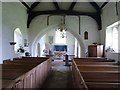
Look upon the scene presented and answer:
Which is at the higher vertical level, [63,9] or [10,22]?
[63,9]

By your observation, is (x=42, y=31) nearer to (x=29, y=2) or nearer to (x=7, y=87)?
(x=29, y=2)

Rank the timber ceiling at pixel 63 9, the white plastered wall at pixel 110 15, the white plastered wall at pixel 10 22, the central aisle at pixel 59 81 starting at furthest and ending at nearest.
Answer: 1. the timber ceiling at pixel 63 9
2. the white plastered wall at pixel 110 15
3. the white plastered wall at pixel 10 22
4. the central aisle at pixel 59 81

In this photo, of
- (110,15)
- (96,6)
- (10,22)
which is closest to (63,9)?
(96,6)

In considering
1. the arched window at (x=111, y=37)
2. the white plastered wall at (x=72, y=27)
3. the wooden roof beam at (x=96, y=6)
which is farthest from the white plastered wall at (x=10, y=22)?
the arched window at (x=111, y=37)

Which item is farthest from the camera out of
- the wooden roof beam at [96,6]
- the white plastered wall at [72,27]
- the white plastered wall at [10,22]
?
the white plastered wall at [72,27]

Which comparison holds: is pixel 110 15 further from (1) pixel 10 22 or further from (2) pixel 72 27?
(1) pixel 10 22

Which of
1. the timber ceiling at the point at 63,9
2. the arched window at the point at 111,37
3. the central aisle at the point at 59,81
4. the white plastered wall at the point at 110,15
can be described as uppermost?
the timber ceiling at the point at 63,9

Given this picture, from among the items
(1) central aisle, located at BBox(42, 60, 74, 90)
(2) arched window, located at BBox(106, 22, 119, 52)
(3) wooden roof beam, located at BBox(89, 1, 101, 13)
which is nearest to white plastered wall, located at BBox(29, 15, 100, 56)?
(3) wooden roof beam, located at BBox(89, 1, 101, 13)

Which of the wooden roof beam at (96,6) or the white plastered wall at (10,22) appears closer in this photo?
the white plastered wall at (10,22)

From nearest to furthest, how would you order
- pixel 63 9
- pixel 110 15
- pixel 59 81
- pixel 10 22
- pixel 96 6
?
pixel 59 81
pixel 10 22
pixel 110 15
pixel 96 6
pixel 63 9


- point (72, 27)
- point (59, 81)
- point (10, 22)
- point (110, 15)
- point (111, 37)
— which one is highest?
point (110, 15)

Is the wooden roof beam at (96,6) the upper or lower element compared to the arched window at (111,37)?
upper

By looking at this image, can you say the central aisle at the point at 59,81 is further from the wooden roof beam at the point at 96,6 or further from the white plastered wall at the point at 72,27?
the wooden roof beam at the point at 96,6

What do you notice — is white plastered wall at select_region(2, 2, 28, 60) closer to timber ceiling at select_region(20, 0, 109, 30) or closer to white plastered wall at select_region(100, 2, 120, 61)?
timber ceiling at select_region(20, 0, 109, 30)
